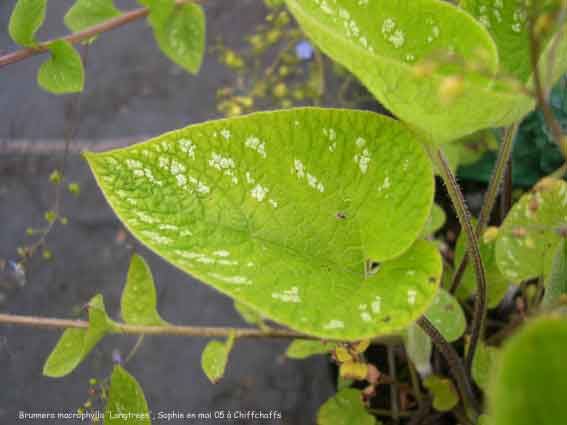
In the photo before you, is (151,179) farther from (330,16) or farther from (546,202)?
(546,202)

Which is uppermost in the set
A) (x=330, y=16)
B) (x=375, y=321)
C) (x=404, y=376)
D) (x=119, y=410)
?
(x=330, y=16)

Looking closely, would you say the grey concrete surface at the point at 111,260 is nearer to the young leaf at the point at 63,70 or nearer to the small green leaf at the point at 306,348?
the small green leaf at the point at 306,348

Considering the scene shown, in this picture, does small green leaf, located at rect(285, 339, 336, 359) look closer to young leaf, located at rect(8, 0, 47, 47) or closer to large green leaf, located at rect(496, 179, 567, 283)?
large green leaf, located at rect(496, 179, 567, 283)

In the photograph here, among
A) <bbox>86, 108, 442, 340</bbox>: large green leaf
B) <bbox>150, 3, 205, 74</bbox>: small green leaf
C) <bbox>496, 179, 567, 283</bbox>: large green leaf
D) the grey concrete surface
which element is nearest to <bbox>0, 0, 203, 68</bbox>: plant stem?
<bbox>150, 3, 205, 74</bbox>: small green leaf

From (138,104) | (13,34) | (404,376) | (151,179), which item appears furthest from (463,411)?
(138,104)

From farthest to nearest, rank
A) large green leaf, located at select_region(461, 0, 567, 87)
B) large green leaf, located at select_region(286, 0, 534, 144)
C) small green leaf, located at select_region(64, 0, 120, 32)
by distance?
1. small green leaf, located at select_region(64, 0, 120, 32)
2. large green leaf, located at select_region(461, 0, 567, 87)
3. large green leaf, located at select_region(286, 0, 534, 144)
